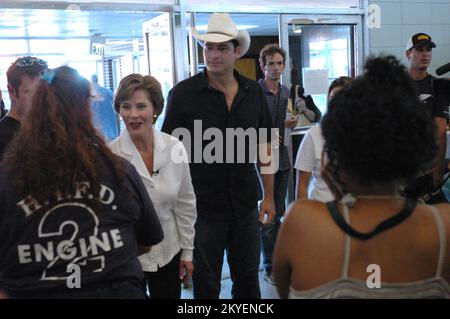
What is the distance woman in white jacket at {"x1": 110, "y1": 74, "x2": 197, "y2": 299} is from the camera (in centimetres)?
209

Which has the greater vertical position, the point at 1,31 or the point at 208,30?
the point at 1,31

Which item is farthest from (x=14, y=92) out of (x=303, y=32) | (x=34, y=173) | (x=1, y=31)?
(x=1, y=31)

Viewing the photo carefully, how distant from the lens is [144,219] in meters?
1.54

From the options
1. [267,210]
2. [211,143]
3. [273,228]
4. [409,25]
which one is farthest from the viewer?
[409,25]

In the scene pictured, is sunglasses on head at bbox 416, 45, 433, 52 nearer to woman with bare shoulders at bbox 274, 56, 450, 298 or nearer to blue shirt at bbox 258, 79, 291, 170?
blue shirt at bbox 258, 79, 291, 170

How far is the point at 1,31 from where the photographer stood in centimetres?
662

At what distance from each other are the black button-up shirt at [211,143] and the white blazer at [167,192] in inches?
11.3

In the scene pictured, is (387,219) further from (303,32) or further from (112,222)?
(303,32)

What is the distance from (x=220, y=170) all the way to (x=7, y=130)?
970mm

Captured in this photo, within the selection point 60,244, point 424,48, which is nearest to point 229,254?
point 60,244

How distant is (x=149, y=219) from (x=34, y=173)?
0.39m

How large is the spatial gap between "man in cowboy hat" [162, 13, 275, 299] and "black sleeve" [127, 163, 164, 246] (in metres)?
0.86

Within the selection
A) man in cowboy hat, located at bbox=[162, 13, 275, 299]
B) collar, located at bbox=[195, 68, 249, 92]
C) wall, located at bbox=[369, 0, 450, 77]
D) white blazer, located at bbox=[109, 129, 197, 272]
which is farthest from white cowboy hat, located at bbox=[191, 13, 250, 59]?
wall, located at bbox=[369, 0, 450, 77]

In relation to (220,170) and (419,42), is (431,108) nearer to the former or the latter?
(220,170)
